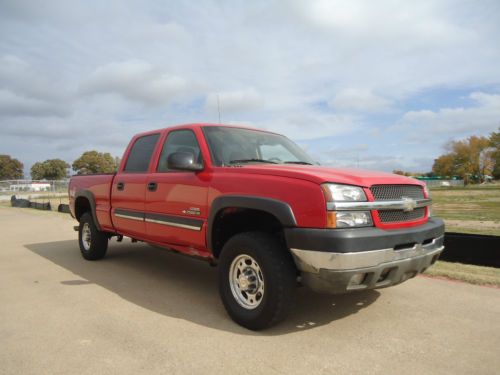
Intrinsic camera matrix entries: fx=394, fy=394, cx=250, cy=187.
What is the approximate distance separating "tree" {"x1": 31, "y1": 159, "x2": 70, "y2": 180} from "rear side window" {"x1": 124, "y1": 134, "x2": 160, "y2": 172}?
8679cm

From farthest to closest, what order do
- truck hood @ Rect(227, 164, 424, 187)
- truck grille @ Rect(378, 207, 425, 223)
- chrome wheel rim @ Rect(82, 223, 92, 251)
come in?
chrome wheel rim @ Rect(82, 223, 92, 251) → truck grille @ Rect(378, 207, 425, 223) → truck hood @ Rect(227, 164, 424, 187)

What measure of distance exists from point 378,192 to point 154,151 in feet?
9.43

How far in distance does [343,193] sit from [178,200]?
1.91m

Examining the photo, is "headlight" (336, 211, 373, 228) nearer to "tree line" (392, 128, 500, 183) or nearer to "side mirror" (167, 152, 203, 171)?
"side mirror" (167, 152, 203, 171)

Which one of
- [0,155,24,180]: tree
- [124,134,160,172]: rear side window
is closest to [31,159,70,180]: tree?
[0,155,24,180]: tree

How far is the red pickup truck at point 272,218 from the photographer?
303cm

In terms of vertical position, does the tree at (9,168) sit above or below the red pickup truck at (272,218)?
above

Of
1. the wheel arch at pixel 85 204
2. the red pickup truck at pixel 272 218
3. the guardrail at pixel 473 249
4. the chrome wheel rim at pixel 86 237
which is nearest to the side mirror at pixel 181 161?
the red pickup truck at pixel 272 218

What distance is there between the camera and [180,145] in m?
4.63

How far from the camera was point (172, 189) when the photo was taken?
4371mm

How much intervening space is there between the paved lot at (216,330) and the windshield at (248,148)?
1548 millimetres

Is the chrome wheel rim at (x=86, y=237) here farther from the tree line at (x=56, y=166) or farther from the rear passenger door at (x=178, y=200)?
the tree line at (x=56, y=166)

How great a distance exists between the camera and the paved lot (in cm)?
281

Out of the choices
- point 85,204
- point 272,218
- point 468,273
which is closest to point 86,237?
point 85,204
